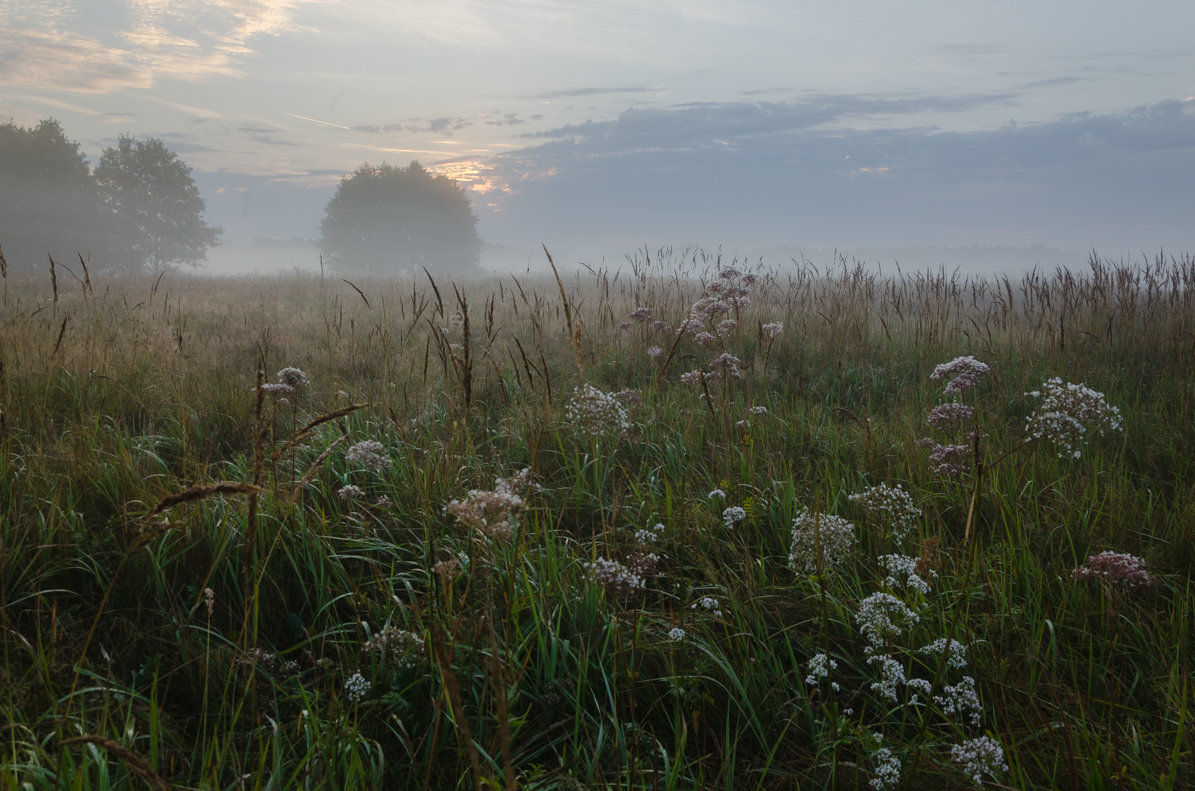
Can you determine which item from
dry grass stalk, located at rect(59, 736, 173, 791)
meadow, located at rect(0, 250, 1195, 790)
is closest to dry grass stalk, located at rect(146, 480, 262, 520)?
meadow, located at rect(0, 250, 1195, 790)

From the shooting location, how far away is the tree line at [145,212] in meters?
37.4

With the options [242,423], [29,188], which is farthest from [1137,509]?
[29,188]

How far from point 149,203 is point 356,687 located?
169 ft

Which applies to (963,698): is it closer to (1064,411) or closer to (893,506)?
(893,506)

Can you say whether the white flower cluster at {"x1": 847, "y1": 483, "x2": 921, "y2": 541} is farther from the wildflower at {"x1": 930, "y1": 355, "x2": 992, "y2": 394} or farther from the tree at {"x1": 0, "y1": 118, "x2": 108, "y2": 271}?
the tree at {"x1": 0, "y1": 118, "x2": 108, "y2": 271}

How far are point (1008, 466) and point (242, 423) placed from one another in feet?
16.2

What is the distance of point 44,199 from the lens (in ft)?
124

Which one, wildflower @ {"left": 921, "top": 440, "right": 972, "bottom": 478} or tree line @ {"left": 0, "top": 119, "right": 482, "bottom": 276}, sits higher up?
tree line @ {"left": 0, "top": 119, "right": 482, "bottom": 276}

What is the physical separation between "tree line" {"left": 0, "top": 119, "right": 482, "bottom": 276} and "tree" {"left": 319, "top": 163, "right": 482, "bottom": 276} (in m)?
0.08

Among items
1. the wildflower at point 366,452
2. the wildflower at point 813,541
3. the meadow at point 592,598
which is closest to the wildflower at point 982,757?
the meadow at point 592,598

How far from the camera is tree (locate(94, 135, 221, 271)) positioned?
4106 cm

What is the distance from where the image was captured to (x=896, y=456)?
384 cm

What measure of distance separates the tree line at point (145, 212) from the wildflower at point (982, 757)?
38989 mm

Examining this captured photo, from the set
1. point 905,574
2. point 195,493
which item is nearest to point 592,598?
point 905,574
